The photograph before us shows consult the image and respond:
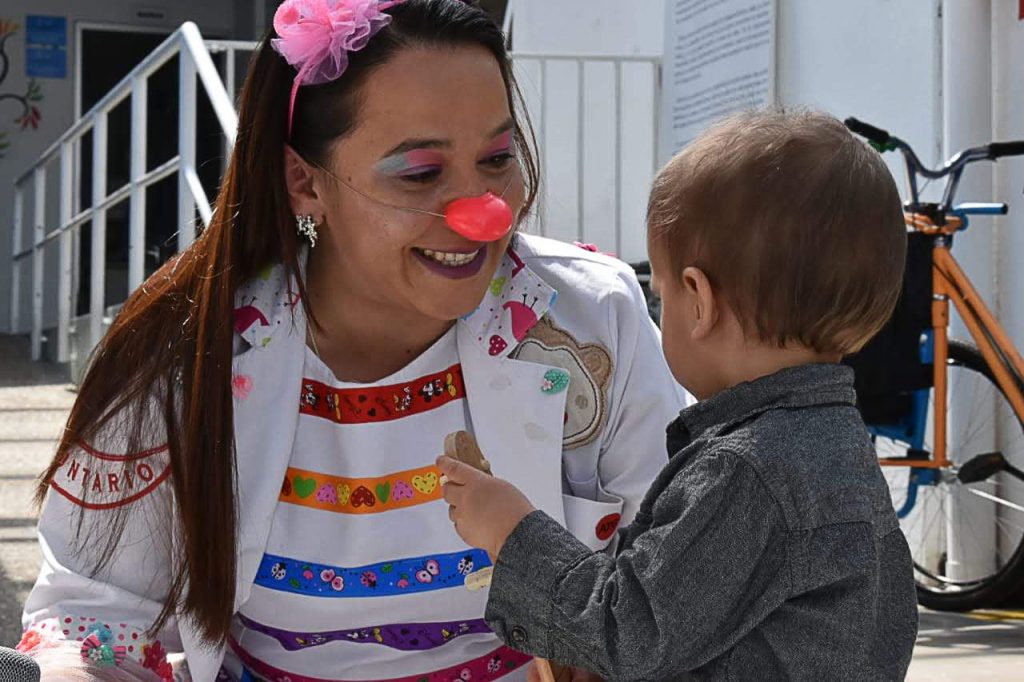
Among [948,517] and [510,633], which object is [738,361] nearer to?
[510,633]

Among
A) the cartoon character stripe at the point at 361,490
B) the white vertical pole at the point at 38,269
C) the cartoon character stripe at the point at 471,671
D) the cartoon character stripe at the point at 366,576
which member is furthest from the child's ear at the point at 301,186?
the white vertical pole at the point at 38,269

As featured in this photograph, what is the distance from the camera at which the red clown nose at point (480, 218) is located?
67.3 inches

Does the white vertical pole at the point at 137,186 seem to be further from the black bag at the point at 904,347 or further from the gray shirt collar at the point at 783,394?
the gray shirt collar at the point at 783,394

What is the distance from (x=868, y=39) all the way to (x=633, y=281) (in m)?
2.40

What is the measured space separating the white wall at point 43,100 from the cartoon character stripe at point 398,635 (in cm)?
778

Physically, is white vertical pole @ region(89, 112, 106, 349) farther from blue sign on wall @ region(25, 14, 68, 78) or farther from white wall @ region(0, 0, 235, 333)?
blue sign on wall @ region(25, 14, 68, 78)

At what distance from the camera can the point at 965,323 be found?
3488 mm

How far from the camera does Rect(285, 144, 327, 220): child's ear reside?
74.4 inches

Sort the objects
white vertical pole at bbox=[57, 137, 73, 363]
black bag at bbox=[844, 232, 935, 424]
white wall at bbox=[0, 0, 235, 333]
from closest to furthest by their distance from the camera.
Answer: black bag at bbox=[844, 232, 935, 424] → white vertical pole at bbox=[57, 137, 73, 363] → white wall at bbox=[0, 0, 235, 333]

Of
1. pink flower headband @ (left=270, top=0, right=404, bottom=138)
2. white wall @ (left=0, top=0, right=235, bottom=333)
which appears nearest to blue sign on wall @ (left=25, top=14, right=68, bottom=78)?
white wall @ (left=0, top=0, right=235, bottom=333)

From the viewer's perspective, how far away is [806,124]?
133 centimetres

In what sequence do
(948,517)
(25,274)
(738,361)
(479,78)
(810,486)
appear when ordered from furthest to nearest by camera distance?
(25,274) < (948,517) < (479,78) < (738,361) < (810,486)

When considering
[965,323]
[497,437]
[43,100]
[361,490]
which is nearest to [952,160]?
[965,323]

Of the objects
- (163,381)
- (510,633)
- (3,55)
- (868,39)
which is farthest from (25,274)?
(510,633)
